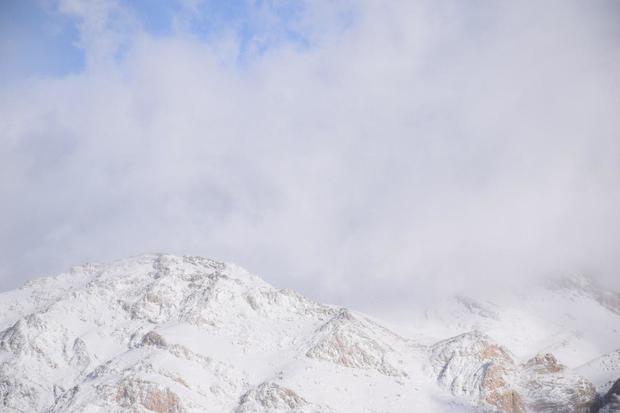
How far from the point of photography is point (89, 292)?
450ft

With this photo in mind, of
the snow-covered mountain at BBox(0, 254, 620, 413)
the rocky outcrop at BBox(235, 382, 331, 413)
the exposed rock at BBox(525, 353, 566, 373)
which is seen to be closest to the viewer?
the rocky outcrop at BBox(235, 382, 331, 413)

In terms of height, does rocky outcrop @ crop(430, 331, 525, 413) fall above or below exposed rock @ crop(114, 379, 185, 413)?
above

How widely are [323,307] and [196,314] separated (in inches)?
1268

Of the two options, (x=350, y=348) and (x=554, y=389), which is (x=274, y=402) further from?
(x=554, y=389)

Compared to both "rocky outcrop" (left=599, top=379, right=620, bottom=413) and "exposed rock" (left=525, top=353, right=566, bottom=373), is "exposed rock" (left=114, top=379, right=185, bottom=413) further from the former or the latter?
"rocky outcrop" (left=599, top=379, right=620, bottom=413)

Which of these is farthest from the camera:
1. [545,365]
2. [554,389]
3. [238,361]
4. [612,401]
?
[545,365]

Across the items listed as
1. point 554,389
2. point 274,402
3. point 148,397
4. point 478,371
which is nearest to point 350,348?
point 274,402

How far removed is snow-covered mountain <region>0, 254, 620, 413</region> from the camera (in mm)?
102750

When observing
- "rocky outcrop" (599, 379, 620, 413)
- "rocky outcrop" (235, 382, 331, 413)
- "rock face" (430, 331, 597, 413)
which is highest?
"rock face" (430, 331, 597, 413)

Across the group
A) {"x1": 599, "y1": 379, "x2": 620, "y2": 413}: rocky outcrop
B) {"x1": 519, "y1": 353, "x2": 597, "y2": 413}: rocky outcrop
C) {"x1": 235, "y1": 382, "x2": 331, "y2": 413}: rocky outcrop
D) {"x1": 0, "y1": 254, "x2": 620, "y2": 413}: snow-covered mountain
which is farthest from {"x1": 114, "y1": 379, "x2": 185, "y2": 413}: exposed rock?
{"x1": 599, "y1": 379, "x2": 620, "y2": 413}: rocky outcrop

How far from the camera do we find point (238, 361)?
11444 centimetres

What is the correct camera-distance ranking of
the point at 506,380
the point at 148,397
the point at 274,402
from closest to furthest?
the point at 148,397, the point at 274,402, the point at 506,380

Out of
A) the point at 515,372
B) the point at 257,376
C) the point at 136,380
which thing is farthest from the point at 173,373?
the point at 515,372

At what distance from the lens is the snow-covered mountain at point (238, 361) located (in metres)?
103
